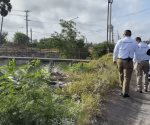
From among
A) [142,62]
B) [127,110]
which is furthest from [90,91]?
[142,62]

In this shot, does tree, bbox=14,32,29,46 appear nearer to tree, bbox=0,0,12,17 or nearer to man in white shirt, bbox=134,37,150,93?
tree, bbox=0,0,12,17

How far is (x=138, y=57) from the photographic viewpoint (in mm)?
16641

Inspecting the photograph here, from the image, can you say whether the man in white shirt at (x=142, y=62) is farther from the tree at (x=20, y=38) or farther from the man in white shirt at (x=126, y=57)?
the tree at (x=20, y=38)

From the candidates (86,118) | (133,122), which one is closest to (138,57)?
(133,122)

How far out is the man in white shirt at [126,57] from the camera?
571 inches

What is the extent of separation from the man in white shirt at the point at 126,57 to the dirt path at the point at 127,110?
1.29ft

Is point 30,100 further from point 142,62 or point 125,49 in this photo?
point 142,62

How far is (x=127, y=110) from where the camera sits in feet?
41.5

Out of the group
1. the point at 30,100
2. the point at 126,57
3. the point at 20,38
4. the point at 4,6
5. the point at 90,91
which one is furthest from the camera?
the point at 20,38

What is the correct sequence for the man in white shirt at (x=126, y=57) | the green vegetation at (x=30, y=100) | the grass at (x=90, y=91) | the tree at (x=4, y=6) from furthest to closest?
the tree at (x=4, y=6), the man in white shirt at (x=126, y=57), the grass at (x=90, y=91), the green vegetation at (x=30, y=100)

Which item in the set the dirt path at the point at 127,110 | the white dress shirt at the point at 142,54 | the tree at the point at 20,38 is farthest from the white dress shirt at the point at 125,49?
the tree at the point at 20,38

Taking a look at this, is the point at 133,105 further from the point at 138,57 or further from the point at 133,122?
the point at 138,57

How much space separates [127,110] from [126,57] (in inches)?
89.5

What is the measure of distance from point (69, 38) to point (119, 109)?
42.6 m
